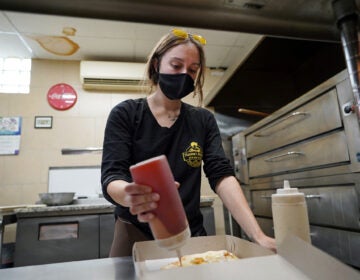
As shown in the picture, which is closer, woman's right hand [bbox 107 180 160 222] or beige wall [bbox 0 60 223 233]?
woman's right hand [bbox 107 180 160 222]

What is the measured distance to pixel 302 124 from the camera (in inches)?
55.8

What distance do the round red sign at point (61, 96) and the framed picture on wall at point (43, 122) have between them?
0.15 metres

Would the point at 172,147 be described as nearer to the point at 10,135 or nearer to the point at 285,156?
the point at 285,156

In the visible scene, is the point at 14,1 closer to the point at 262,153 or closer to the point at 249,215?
the point at 249,215

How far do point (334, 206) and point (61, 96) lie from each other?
2.69 m

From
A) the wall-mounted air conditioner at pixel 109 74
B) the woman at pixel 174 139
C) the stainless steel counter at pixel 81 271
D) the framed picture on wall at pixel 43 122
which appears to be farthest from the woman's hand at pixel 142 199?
the framed picture on wall at pixel 43 122

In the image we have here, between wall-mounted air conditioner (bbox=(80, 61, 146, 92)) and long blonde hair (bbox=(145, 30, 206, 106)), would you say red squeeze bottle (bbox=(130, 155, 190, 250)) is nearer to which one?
long blonde hair (bbox=(145, 30, 206, 106))

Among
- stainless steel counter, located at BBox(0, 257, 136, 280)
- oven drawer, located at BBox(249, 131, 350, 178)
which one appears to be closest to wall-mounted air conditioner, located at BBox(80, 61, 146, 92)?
oven drawer, located at BBox(249, 131, 350, 178)

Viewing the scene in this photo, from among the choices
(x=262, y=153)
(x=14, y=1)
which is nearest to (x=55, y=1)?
(x=14, y=1)

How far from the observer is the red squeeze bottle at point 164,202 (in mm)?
419

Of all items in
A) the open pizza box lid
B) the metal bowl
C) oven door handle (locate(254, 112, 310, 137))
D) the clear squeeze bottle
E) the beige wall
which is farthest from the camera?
the beige wall

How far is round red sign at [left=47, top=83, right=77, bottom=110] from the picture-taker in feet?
9.32

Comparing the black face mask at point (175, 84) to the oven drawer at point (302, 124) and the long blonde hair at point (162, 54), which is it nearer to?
the long blonde hair at point (162, 54)

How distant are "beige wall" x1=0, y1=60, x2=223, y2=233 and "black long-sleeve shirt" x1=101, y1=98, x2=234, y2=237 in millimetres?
1978
